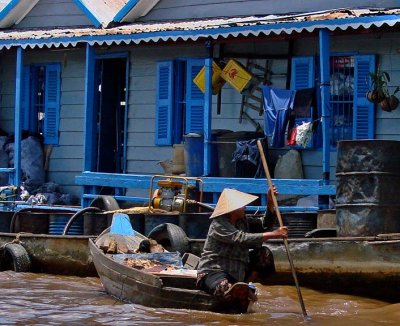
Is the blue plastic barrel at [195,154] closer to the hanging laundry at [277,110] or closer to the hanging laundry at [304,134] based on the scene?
the hanging laundry at [277,110]

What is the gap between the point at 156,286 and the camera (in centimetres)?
1021

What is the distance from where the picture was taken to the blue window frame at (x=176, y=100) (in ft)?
54.2

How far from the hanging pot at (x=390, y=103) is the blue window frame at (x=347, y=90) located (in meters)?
0.40

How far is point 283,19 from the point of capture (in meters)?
14.0

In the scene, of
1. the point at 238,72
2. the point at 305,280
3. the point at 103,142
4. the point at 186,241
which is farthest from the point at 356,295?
the point at 103,142

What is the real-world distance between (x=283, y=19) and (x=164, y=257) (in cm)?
441

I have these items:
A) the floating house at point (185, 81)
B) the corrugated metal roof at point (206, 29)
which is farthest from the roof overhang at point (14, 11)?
the corrugated metal roof at point (206, 29)

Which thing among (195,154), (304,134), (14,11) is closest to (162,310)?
(304,134)

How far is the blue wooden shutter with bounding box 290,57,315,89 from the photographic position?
49.8 feet

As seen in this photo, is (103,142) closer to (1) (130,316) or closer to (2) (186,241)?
(2) (186,241)

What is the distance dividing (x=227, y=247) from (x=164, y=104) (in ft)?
23.8

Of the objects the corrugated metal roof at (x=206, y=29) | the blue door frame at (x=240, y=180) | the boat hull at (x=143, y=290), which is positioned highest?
the corrugated metal roof at (x=206, y=29)

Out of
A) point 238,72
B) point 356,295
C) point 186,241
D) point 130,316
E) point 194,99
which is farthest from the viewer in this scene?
point 194,99

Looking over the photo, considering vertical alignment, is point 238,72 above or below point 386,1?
below
